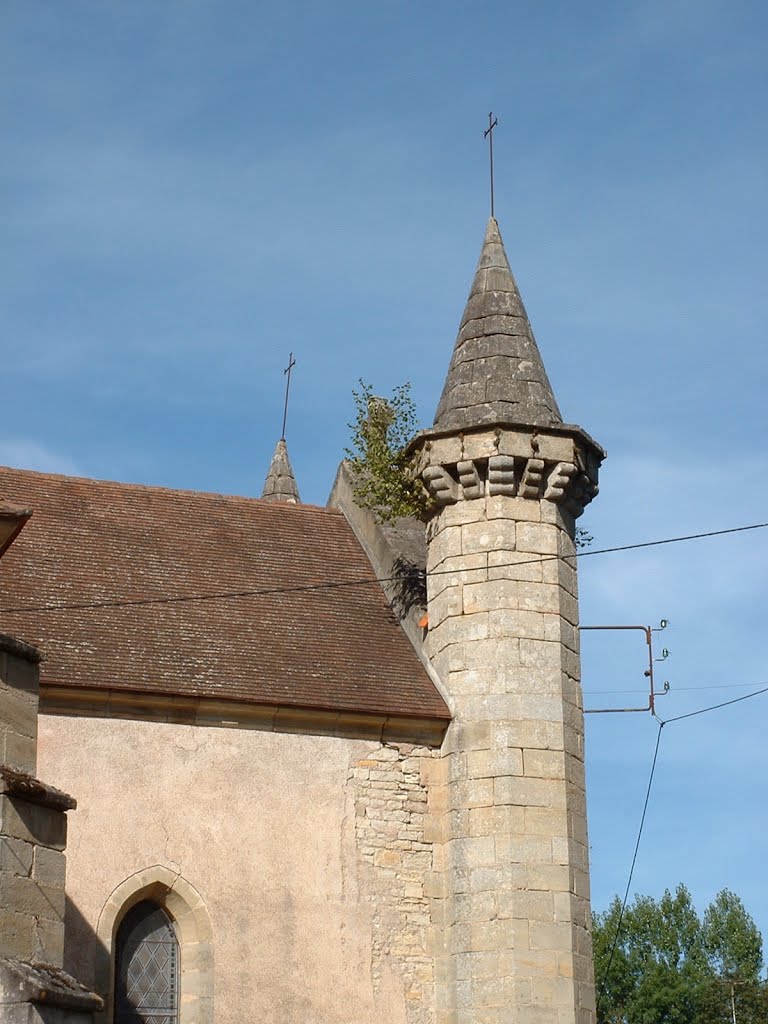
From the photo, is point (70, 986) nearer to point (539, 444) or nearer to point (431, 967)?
point (431, 967)

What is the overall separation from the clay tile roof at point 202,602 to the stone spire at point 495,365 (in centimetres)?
233

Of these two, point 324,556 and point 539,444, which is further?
point 324,556

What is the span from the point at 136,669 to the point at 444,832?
3.16m

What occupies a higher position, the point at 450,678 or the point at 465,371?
the point at 465,371

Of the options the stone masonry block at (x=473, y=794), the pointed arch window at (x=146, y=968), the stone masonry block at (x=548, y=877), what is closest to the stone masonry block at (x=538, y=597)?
the stone masonry block at (x=473, y=794)

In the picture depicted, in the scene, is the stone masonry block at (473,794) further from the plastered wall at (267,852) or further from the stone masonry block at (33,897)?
the stone masonry block at (33,897)

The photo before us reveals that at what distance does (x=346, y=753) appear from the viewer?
51.6 ft

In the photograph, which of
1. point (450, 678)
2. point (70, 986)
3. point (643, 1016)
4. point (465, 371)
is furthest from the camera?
point (643, 1016)

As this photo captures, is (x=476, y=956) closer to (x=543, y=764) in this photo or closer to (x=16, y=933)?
(x=543, y=764)

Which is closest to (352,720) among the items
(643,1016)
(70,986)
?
(70,986)

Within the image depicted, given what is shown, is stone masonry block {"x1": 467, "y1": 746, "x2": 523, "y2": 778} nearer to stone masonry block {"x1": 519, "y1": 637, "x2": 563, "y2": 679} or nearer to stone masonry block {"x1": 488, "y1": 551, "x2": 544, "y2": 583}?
stone masonry block {"x1": 519, "y1": 637, "x2": 563, "y2": 679}

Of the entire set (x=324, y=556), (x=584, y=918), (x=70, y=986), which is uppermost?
(x=324, y=556)

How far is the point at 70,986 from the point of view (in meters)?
10.2

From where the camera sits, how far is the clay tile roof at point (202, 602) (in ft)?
51.1
